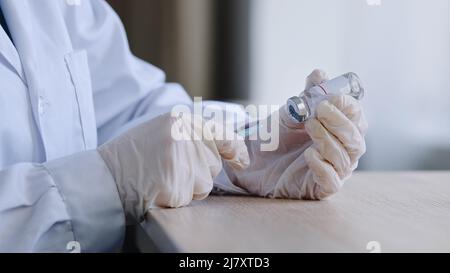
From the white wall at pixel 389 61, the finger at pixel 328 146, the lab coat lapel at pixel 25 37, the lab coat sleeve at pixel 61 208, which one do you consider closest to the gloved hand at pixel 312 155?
the finger at pixel 328 146

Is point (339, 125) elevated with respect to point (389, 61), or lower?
elevated

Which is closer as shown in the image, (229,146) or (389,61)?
(229,146)

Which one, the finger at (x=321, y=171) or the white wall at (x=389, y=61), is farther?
the white wall at (x=389, y=61)

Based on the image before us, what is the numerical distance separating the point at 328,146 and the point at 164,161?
18 centimetres

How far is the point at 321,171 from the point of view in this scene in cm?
69

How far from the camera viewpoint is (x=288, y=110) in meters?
0.72

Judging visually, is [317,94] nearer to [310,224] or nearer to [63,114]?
[310,224]

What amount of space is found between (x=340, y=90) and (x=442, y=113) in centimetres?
136

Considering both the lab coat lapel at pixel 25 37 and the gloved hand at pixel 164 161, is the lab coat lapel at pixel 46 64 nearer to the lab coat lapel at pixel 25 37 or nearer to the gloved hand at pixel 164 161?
the lab coat lapel at pixel 25 37

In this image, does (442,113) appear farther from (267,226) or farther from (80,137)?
(267,226)

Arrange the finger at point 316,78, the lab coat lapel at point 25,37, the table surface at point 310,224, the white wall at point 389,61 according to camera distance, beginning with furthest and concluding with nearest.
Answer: the white wall at point 389,61, the lab coat lapel at point 25,37, the finger at point 316,78, the table surface at point 310,224

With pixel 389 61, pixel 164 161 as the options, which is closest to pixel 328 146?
pixel 164 161

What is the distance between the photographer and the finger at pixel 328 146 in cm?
68

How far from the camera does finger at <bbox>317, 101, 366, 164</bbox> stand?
2.19 feet
